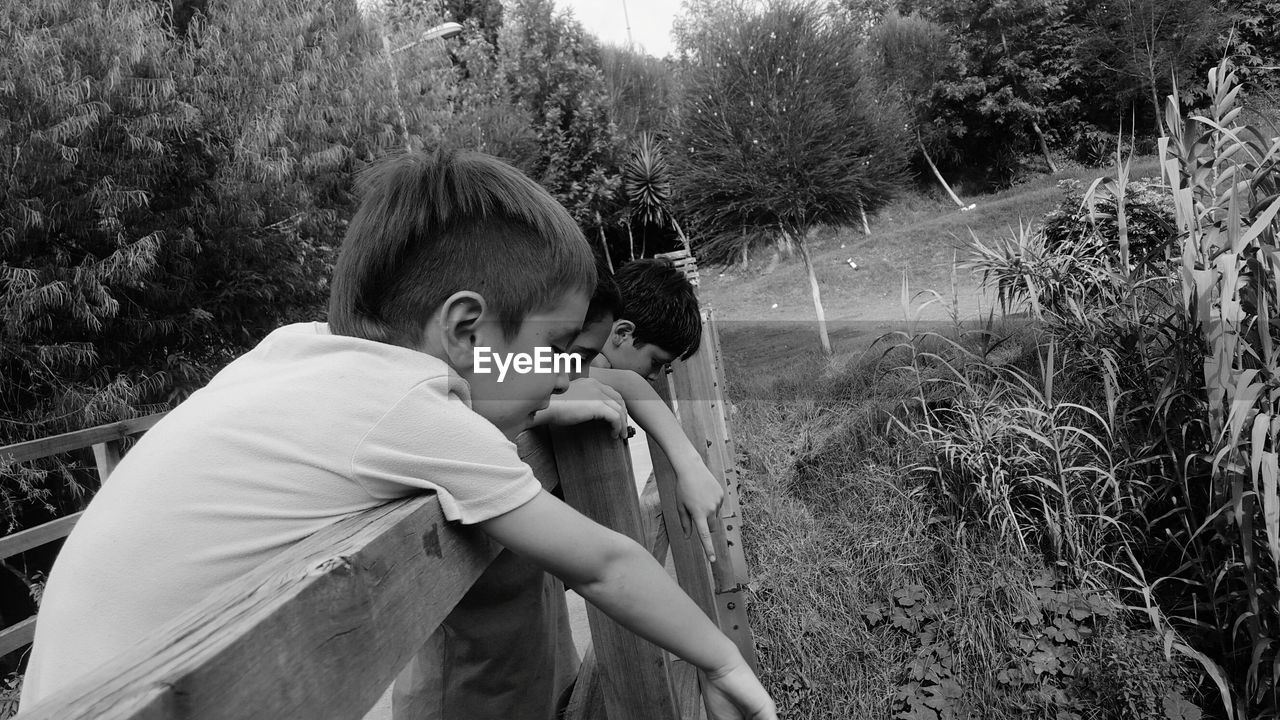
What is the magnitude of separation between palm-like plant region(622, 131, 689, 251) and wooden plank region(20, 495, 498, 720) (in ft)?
69.1

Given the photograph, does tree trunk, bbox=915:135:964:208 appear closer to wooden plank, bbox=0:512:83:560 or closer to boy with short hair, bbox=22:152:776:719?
wooden plank, bbox=0:512:83:560

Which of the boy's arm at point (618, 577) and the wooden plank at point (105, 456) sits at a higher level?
the boy's arm at point (618, 577)

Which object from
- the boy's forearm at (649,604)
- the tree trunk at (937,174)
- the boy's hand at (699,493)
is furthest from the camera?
the tree trunk at (937,174)

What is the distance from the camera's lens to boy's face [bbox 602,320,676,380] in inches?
97.8

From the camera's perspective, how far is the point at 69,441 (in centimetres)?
Answer: 381

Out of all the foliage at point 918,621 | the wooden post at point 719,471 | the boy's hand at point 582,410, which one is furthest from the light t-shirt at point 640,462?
the boy's hand at point 582,410

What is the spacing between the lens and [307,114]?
751 centimetres

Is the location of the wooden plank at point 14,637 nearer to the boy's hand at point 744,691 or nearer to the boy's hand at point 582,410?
the boy's hand at point 582,410

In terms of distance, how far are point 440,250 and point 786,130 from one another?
28.6 feet

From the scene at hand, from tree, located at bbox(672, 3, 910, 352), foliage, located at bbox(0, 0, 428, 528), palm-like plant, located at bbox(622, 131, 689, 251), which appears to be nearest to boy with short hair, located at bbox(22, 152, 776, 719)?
foliage, located at bbox(0, 0, 428, 528)

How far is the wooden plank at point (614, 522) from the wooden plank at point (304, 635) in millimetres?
512

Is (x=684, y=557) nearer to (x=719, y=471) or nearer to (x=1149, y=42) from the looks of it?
(x=719, y=471)

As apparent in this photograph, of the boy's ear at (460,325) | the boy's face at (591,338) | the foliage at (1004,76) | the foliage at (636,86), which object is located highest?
the foliage at (636,86)

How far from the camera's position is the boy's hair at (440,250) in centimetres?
103
